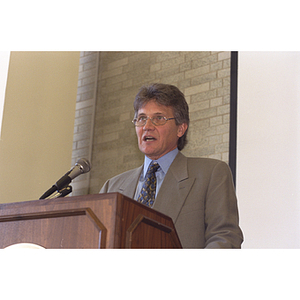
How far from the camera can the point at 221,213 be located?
2.11m

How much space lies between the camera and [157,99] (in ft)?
8.50

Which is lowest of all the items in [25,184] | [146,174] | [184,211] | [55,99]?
[184,211]

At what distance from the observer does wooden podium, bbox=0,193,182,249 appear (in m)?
1.36

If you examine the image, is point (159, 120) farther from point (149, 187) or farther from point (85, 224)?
point (85, 224)

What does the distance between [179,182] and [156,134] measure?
0.33 meters

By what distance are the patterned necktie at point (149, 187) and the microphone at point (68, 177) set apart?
35 centimetres

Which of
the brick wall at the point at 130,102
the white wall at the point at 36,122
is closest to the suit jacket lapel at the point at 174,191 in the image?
the brick wall at the point at 130,102

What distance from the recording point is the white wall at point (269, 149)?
144 inches

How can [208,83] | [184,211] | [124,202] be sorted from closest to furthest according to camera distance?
[124,202] < [184,211] < [208,83]

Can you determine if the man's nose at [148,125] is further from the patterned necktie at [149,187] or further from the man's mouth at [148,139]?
the patterned necktie at [149,187]

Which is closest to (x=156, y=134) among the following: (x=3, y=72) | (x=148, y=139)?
(x=148, y=139)
